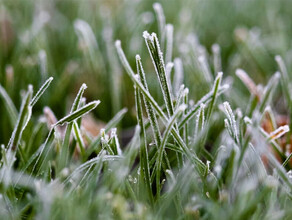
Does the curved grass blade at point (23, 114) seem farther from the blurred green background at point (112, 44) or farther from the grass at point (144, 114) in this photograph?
the blurred green background at point (112, 44)

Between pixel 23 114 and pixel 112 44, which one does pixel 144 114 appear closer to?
pixel 112 44

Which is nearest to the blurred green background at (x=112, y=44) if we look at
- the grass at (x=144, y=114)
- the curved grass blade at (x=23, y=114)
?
the grass at (x=144, y=114)

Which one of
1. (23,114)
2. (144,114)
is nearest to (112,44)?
(144,114)

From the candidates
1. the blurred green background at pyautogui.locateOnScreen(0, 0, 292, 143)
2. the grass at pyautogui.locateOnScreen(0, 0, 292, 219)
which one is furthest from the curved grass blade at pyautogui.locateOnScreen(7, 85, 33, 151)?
the blurred green background at pyautogui.locateOnScreen(0, 0, 292, 143)

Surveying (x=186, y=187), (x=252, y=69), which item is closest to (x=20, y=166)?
(x=186, y=187)

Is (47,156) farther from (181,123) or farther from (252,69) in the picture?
(252,69)

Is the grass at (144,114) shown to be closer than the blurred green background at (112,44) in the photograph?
Yes

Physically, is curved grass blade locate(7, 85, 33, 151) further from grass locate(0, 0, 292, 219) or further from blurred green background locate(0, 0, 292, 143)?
blurred green background locate(0, 0, 292, 143)

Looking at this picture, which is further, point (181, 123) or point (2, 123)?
point (2, 123)
